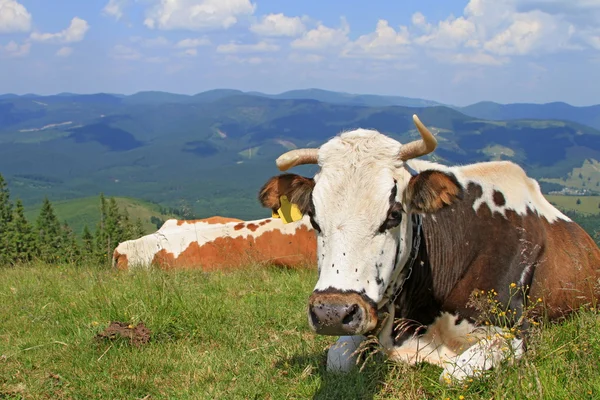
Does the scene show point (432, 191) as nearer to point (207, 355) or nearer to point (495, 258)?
point (495, 258)

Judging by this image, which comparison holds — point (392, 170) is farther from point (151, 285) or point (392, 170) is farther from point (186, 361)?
point (151, 285)

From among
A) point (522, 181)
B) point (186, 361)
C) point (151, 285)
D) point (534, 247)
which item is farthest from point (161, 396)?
point (522, 181)

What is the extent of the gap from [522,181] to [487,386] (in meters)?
2.77

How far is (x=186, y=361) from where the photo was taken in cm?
593

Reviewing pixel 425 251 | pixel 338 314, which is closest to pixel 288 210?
pixel 425 251

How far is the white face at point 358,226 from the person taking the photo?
13.8 ft

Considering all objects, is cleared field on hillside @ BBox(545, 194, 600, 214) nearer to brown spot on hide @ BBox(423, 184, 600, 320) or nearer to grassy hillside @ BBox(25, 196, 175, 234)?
grassy hillside @ BBox(25, 196, 175, 234)

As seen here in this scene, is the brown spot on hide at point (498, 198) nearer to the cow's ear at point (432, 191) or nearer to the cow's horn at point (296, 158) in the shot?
the cow's ear at point (432, 191)

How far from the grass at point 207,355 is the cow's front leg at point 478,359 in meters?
0.11

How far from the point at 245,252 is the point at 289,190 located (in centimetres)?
741

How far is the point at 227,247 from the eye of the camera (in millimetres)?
13000

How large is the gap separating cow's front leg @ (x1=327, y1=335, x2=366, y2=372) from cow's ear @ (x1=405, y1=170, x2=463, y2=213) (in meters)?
1.50

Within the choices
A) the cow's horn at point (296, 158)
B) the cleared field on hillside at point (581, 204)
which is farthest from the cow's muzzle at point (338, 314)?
the cleared field on hillside at point (581, 204)

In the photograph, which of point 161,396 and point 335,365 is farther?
point 335,365
